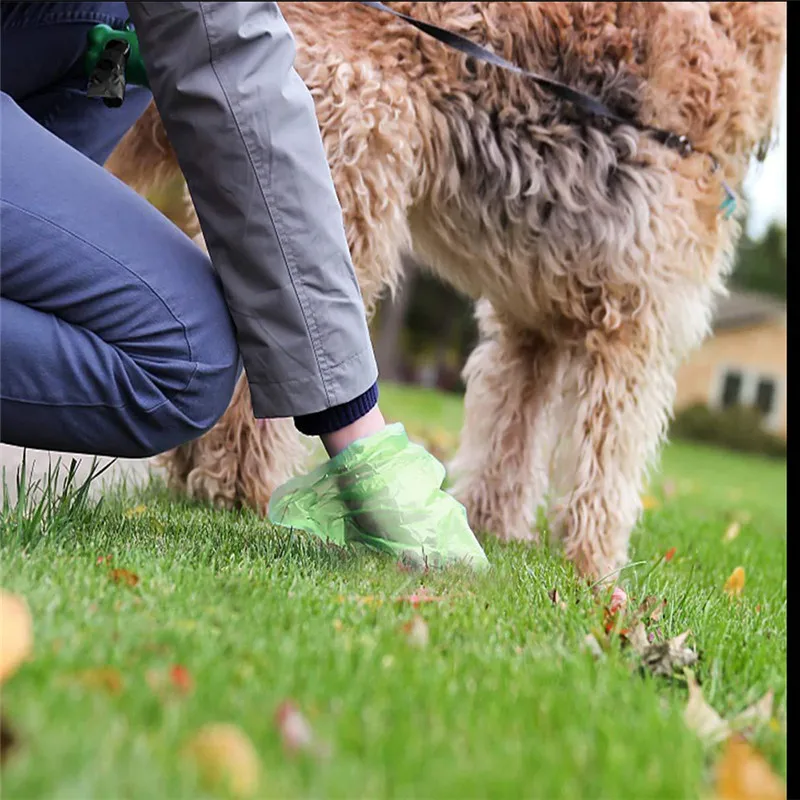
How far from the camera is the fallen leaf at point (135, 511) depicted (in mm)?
2547

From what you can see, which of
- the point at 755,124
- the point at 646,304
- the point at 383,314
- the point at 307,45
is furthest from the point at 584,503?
the point at 383,314

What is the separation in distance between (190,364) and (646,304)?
1696 millimetres

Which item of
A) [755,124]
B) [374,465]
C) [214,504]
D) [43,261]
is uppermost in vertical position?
[755,124]

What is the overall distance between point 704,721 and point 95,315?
1418 mm

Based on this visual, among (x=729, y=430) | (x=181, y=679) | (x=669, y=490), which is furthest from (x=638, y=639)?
(x=729, y=430)

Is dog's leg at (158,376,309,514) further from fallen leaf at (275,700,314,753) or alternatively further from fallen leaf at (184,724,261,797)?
fallen leaf at (184,724,261,797)

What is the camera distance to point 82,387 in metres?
2.08

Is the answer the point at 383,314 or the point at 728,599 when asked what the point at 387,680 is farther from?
the point at 383,314

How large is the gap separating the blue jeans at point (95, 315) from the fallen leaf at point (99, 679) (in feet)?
3.17

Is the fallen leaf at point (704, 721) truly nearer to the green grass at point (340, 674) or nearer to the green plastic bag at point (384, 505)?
the green grass at point (340, 674)

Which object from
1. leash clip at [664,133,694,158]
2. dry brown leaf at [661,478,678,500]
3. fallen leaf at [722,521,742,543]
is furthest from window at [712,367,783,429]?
leash clip at [664,133,694,158]

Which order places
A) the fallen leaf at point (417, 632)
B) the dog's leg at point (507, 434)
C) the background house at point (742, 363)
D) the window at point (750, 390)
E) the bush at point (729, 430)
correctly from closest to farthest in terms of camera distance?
the fallen leaf at point (417, 632)
the dog's leg at point (507, 434)
the bush at point (729, 430)
the window at point (750, 390)
the background house at point (742, 363)

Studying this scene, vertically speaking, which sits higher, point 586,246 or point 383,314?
point 586,246

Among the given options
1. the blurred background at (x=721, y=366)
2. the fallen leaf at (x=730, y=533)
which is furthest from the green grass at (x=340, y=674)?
the blurred background at (x=721, y=366)
